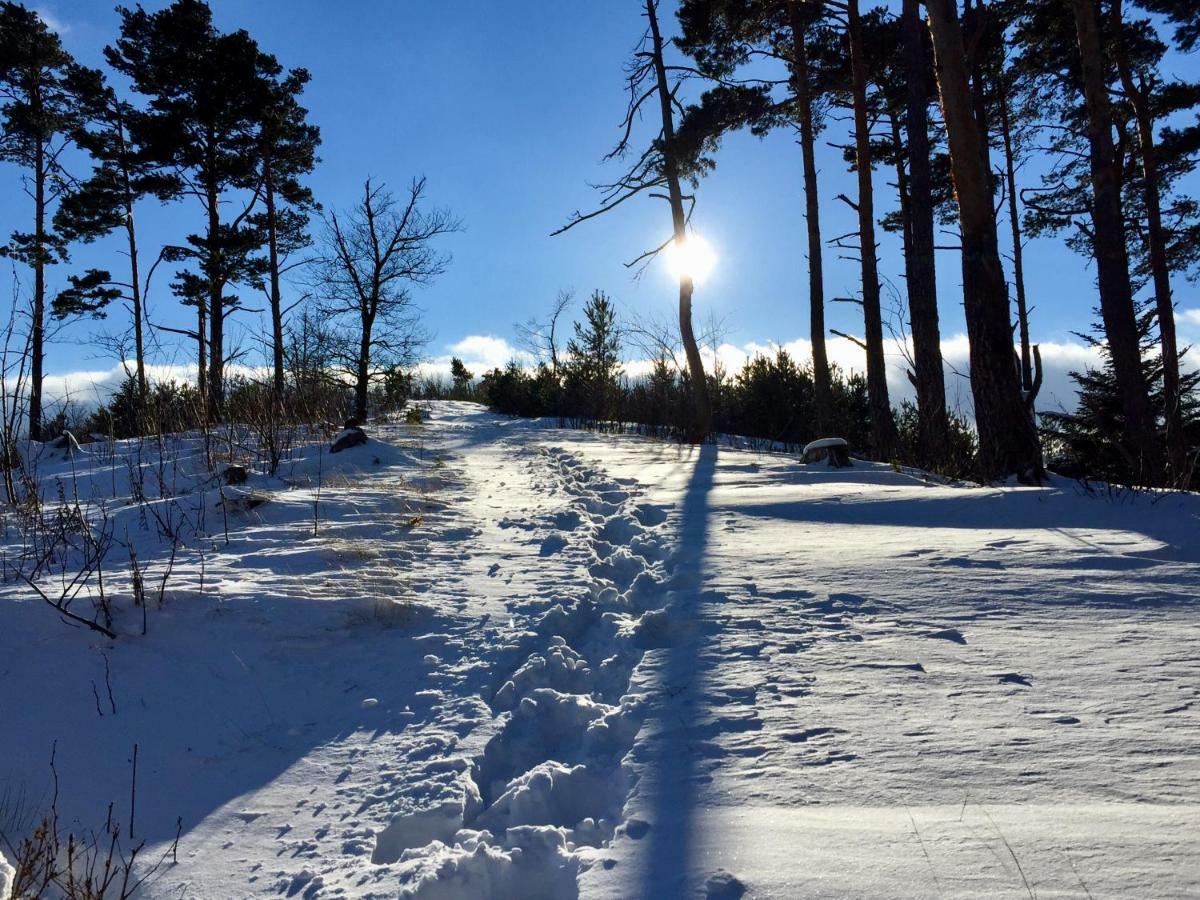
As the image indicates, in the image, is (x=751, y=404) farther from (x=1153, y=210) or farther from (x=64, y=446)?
(x=64, y=446)

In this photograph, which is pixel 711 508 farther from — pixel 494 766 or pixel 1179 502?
pixel 494 766

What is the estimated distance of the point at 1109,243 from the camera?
8180 millimetres

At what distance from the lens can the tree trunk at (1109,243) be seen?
7.99 m

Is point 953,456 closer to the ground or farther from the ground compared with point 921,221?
closer to the ground

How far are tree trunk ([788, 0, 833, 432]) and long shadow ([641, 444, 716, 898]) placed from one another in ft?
24.7

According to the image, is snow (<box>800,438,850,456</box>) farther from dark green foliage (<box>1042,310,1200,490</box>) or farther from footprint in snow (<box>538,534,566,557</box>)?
dark green foliage (<box>1042,310,1200,490</box>)

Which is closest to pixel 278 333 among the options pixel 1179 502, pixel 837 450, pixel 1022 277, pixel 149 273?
pixel 149 273

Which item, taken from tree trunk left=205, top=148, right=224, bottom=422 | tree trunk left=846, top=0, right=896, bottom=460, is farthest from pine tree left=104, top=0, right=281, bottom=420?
tree trunk left=846, top=0, right=896, bottom=460

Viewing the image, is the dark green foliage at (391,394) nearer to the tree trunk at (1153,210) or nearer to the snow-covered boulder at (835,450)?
the snow-covered boulder at (835,450)

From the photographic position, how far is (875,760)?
60.2 inches

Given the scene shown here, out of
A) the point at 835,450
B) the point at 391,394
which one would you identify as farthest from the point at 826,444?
the point at 391,394

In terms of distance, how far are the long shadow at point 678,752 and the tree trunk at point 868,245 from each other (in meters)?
6.96

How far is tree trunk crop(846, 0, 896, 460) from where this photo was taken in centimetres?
938

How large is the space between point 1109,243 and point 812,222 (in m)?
3.81
